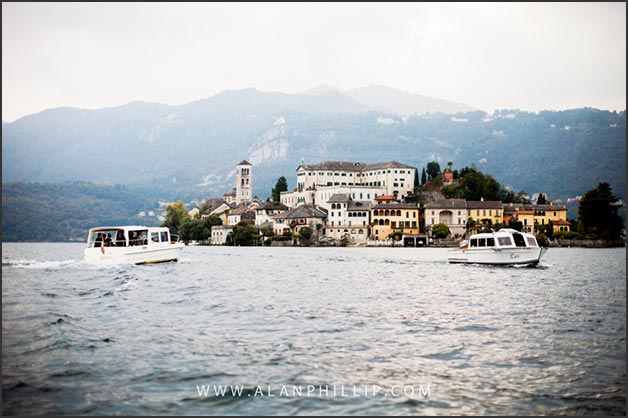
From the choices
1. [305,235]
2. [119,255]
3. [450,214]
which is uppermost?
[450,214]

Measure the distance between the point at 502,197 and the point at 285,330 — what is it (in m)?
124

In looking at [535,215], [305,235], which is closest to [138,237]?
[305,235]

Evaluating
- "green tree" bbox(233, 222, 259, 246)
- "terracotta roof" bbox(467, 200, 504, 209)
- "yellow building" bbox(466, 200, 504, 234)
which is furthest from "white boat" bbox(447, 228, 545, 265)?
"green tree" bbox(233, 222, 259, 246)

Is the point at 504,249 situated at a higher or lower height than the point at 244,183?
lower

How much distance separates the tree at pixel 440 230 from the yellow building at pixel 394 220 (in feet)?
14.0

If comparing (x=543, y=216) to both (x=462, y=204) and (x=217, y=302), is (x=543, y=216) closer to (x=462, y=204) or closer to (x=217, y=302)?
(x=462, y=204)

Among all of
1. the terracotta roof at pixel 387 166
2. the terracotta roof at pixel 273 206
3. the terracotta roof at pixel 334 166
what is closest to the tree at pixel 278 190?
the terracotta roof at pixel 334 166

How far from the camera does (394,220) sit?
113 metres

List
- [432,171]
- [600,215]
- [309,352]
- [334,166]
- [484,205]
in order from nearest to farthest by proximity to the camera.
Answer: [309,352] < [600,215] < [484,205] < [432,171] < [334,166]

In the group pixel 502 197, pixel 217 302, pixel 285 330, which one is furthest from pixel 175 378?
pixel 502 197

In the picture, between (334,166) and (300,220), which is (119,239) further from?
(334,166)

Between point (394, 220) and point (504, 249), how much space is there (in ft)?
227

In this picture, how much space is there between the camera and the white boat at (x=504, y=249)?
43.8 meters

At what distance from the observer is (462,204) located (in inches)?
4368
